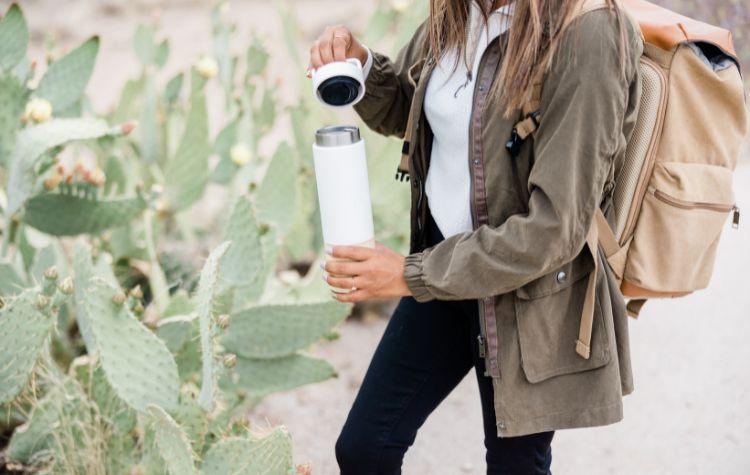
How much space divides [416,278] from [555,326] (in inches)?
10.2

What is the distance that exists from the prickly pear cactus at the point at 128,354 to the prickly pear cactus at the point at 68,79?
3.38ft

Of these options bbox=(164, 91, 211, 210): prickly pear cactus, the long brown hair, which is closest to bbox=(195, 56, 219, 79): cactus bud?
bbox=(164, 91, 211, 210): prickly pear cactus

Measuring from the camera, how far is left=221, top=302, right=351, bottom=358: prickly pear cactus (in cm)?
251

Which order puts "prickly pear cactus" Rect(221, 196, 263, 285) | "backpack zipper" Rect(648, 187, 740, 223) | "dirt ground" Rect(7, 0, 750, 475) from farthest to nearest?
1. "dirt ground" Rect(7, 0, 750, 475)
2. "prickly pear cactus" Rect(221, 196, 263, 285)
3. "backpack zipper" Rect(648, 187, 740, 223)

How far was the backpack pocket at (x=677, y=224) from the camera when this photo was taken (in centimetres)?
156

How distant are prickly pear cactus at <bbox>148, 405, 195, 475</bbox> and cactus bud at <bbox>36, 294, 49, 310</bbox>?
372 millimetres

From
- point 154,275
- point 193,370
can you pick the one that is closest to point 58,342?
point 154,275

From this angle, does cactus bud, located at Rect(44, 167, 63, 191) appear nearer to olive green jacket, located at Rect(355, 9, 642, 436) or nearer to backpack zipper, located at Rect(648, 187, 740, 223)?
olive green jacket, located at Rect(355, 9, 642, 436)

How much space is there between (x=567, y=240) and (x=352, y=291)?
0.36 metres

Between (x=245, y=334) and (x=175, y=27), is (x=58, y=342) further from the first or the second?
(x=175, y=27)

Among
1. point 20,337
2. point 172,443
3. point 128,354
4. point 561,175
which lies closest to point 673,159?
point 561,175

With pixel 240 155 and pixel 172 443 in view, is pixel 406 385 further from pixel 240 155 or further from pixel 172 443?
pixel 240 155

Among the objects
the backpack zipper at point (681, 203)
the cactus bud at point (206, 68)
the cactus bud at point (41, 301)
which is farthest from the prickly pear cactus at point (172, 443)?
the cactus bud at point (206, 68)

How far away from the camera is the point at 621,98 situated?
1331 mm
